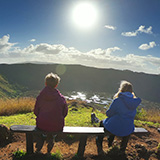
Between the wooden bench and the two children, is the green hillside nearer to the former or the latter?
the wooden bench

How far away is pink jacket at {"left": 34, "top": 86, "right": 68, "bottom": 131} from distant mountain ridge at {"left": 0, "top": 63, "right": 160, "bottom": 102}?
14655cm

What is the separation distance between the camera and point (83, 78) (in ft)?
587

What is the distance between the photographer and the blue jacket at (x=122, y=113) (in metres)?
3.15

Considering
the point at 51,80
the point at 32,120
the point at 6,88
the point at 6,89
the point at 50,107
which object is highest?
the point at 51,80

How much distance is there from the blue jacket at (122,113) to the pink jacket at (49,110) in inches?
48.1

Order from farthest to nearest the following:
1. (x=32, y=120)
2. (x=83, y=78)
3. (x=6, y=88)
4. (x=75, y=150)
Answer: (x=83, y=78) < (x=6, y=88) < (x=32, y=120) < (x=75, y=150)

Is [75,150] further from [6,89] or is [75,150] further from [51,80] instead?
[6,89]

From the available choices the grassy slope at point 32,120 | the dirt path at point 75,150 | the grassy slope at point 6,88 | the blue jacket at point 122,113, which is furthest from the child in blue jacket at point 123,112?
the grassy slope at point 6,88

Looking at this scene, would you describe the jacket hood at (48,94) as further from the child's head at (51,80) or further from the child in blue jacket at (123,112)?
the child in blue jacket at (123,112)

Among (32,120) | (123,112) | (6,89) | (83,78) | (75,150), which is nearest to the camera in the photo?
(123,112)

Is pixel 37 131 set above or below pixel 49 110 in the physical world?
below

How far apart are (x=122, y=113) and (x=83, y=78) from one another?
577ft

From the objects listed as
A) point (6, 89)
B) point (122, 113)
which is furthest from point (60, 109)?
point (6, 89)

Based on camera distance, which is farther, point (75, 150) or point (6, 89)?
point (6, 89)
